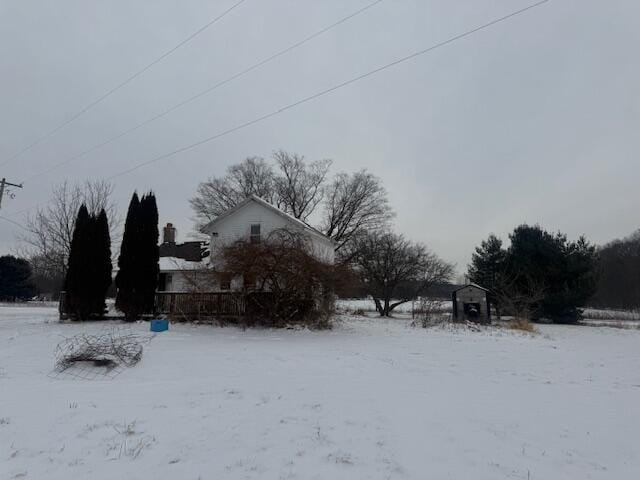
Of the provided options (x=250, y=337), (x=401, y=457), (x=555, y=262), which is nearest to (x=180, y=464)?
(x=401, y=457)

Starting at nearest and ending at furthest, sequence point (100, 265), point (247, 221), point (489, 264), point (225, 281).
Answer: point (225, 281) → point (100, 265) → point (247, 221) → point (489, 264)

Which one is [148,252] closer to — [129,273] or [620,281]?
[129,273]

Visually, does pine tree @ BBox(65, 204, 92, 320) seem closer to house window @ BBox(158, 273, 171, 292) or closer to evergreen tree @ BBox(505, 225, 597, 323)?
house window @ BBox(158, 273, 171, 292)

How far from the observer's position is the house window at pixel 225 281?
1562 cm

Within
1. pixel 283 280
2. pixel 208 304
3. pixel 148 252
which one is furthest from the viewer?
pixel 148 252

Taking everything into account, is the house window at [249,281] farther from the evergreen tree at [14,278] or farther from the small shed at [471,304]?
the evergreen tree at [14,278]

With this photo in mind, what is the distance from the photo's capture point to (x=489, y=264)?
31.8 metres

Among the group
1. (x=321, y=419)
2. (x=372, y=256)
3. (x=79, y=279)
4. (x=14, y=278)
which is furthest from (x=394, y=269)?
(x=14, y=278)

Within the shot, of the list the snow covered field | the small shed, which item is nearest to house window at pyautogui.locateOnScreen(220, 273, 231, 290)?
the snow covered field

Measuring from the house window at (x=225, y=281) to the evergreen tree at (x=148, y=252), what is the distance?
4470mm

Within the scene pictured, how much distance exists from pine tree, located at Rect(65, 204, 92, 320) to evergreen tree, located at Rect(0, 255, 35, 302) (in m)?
33.2

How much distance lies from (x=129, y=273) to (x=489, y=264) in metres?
25.6

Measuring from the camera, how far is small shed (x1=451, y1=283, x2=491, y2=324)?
886 inches

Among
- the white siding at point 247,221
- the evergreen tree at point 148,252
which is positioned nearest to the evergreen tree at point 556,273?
the white siding at point 247,221
